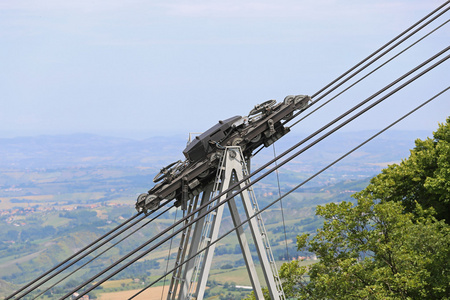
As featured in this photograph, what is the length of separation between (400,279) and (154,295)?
111 m

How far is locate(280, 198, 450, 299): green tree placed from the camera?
2481 centimetres

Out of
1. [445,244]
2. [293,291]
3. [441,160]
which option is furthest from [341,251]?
[441,160]

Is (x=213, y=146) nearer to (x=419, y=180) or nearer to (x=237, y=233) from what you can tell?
(x=237, y=233)

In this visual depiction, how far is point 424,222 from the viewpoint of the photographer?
1255 inches

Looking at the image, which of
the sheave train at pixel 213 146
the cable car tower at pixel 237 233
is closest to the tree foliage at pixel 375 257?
the cable car tower at pixel 237 233

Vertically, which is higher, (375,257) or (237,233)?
(237,233)

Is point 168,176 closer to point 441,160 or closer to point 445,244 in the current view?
point 445,244

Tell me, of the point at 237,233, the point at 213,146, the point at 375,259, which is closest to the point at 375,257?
the point at 375,259

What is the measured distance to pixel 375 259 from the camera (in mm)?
27359

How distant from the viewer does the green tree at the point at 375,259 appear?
24812mm

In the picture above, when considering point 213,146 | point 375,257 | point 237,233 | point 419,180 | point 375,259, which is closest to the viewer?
point 237,233

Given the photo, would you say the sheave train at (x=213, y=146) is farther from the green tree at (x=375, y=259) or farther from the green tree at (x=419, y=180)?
the green tree at (x=419, y=180)

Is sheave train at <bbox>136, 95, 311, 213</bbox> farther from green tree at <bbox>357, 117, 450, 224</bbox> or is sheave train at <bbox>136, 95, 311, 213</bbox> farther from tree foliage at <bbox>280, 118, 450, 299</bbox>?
green tree at <bbox>357, 117, 450, 224</bbox>

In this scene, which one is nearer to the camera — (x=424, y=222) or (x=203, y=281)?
(x=203, y=281)
